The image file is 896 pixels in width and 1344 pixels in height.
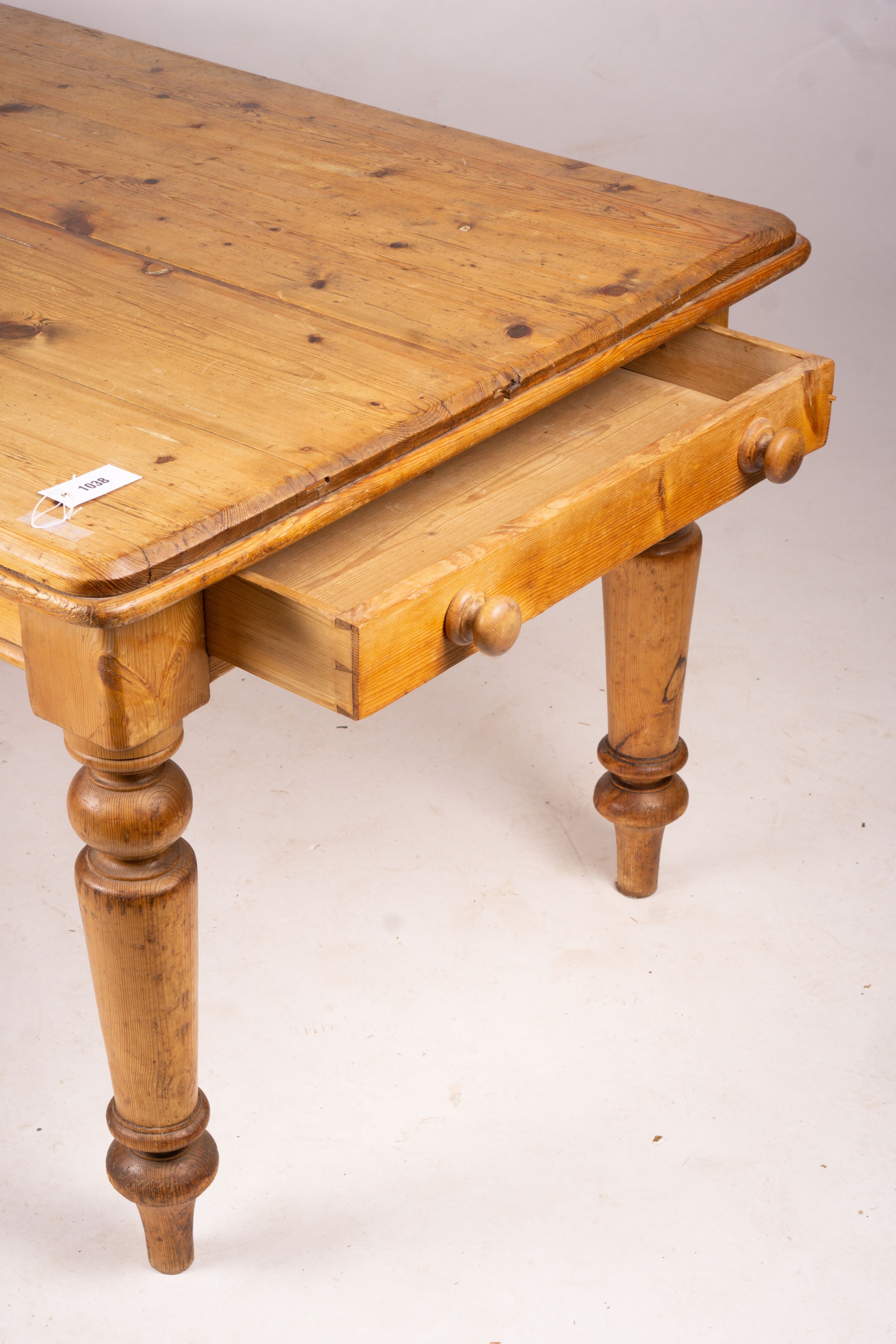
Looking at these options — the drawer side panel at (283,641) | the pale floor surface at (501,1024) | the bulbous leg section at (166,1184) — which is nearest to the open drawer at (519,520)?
the drawer side panel at (283,641)

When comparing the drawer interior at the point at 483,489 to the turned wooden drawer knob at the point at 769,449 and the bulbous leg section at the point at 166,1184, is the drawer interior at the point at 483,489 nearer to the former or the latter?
the turned wooden drawer knob at the point at 769,449

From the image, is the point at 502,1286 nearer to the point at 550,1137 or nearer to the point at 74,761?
the point at 550,1137

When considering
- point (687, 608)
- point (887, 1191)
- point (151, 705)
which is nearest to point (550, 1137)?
point (887, 1191)

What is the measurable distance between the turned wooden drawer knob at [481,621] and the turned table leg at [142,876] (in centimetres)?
16

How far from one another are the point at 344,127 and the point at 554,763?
72 centimetres

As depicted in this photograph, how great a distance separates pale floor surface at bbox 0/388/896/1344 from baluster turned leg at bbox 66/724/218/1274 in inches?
4.4

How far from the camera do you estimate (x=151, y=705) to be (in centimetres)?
106

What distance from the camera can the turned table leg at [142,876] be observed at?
40.9 inches

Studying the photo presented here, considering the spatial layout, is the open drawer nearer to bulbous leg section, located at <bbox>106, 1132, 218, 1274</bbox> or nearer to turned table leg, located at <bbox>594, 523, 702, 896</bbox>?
turned table leg, located at <bbox>594, 523, 702, 896</bbox>

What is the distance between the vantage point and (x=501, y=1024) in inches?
62.2

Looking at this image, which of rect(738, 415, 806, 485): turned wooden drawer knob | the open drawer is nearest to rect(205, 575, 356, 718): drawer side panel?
the open drawer

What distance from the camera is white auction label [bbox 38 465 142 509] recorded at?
3.39 feet

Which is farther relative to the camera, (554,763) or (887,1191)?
(554,763)

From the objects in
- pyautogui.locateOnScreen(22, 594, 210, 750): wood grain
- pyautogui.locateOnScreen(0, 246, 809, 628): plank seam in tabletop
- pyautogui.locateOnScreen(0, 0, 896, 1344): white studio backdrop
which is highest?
pyautogui.locateOnScreen(0, 246, 809, 628): plank seam in tabletop
